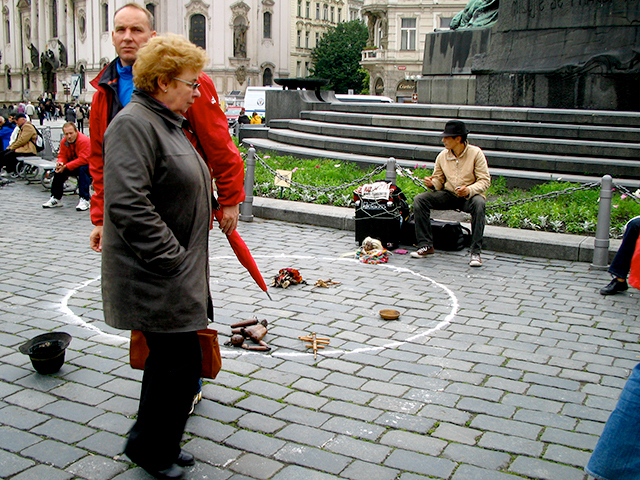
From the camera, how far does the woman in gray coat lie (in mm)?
2928

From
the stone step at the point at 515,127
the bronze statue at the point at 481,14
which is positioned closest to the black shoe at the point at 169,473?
the stone step at the point at 515,127

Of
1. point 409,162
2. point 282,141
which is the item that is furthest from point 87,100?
point 409,162

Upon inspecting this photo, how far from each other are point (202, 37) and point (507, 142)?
65021mm

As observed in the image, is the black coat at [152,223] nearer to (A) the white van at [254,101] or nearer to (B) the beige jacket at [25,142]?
(B) the beige jacket at [25,142]

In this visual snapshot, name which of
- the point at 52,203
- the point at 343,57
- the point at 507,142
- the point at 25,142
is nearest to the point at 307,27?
the point at 343,57

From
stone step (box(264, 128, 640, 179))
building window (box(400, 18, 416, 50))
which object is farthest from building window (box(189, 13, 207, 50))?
stone step (box(264, 128, 640, 179))

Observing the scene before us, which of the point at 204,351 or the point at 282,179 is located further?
the point at 282,179

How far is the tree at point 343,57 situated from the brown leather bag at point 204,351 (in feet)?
242

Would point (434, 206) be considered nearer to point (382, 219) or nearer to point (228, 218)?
point (382, 219)

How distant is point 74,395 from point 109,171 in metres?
1.82

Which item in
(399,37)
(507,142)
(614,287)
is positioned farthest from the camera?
(399,37)

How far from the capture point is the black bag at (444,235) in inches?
335

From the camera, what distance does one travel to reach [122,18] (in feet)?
13.2

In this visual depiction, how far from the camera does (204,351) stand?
357 centimetres
